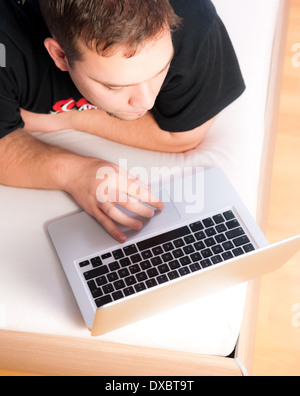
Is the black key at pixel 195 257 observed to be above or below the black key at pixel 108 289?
above

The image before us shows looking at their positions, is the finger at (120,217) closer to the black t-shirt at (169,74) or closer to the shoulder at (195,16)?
the black t-shirt at (169,74)

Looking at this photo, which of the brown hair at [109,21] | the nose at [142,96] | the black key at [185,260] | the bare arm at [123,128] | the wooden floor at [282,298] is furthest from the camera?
the wooden floor at [282,298]

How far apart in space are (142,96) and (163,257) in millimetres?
312

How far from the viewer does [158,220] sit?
992mm

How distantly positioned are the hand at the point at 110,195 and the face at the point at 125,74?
0.15m

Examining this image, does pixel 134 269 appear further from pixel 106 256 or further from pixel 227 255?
pixel 227 255

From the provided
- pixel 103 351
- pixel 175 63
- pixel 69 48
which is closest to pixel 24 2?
pixel 69 48

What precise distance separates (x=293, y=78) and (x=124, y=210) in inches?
28.0

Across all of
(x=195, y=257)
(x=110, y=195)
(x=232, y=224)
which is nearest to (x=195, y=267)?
(x=195, y=257)

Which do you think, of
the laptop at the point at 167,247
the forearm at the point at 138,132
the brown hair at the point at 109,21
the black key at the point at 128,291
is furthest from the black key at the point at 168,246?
the brown hair at the point at 109,21

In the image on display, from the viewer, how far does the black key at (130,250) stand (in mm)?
952

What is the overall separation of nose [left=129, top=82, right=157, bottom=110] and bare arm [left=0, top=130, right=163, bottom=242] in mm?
165

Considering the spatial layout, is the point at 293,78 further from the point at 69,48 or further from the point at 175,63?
the point at 69,48
